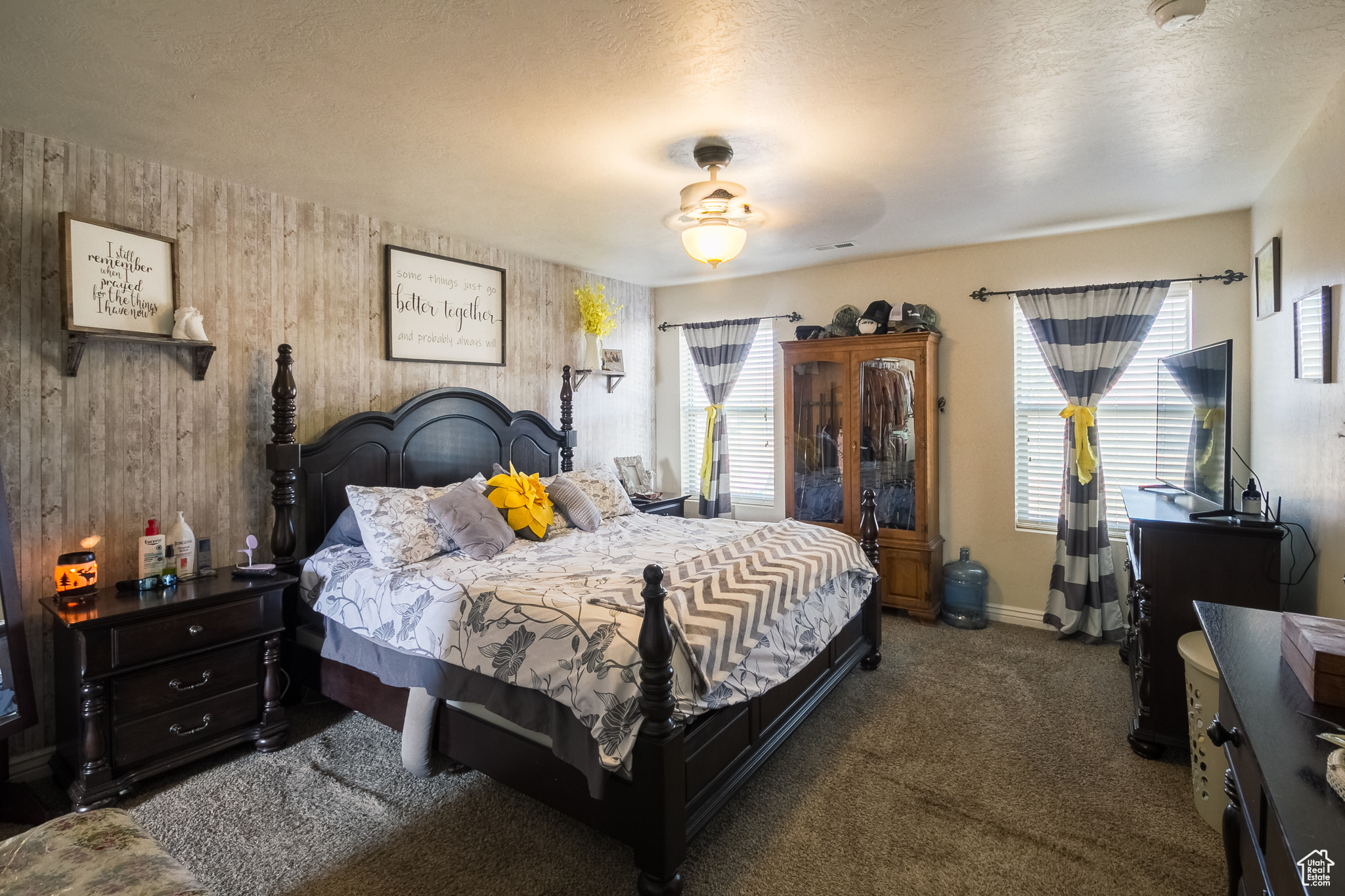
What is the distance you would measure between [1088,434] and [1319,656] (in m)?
3.15

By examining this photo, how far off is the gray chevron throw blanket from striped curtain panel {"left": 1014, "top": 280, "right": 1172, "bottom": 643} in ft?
5.57

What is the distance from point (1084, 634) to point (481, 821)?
3.57m

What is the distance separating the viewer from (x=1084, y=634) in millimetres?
3934

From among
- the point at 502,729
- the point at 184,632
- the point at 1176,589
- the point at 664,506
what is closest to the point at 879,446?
the point at 664,506

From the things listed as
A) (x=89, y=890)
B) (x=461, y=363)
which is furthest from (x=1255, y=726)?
(x=461, y=363)

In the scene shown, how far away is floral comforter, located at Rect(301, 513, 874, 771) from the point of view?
76.0 inches

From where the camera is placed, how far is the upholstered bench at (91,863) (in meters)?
1.25

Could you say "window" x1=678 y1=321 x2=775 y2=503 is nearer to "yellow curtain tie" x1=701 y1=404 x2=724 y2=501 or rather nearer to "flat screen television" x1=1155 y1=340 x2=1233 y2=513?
"yellow curtain tie" x1=701 y1=404 x2=724 y2=501

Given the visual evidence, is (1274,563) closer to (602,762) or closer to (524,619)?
(602,762)

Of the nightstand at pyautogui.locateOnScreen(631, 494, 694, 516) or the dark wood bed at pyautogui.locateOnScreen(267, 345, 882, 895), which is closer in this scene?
the dark wood bed at pyautogui.locateOnScreen(267, 345, 882, 895)

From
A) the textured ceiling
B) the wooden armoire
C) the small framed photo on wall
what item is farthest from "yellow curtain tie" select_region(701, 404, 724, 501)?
the small framed photo on wall

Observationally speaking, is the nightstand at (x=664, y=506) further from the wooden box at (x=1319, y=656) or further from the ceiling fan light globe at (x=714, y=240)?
the wooden box at (x=1319, y=656)

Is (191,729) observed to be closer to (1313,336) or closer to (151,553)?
(151,553)

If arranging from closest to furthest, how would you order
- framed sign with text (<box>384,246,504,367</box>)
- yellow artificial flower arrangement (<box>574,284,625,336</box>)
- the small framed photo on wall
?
1. the small framed photo on wall
2. framed sign with text (<box>384,246,504,367</box>)
3. yellow artificial flower arrangement (<box>574,284,625,336</box>)
